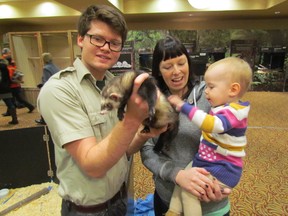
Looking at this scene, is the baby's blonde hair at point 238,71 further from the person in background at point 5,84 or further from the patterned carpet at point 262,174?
the person in background at point 5,84

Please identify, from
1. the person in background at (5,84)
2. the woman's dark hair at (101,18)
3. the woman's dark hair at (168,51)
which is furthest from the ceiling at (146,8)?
the woman's dark hair at (101,18)

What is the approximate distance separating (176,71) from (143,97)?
0.43 metres

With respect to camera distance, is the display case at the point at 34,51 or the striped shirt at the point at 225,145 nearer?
the striped shirt at the point at 225,145

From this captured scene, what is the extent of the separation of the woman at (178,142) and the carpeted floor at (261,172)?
4.63ft

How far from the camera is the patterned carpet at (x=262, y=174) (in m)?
2.30

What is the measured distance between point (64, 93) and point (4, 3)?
772 centimetres

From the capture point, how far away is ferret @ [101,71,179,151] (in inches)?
31.7

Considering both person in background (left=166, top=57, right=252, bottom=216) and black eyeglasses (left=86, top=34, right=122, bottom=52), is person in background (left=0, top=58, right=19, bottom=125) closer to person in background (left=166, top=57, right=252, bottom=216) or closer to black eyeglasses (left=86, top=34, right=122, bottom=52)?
black eyeglasses (left=86, top=34, right=122, bottom=52)

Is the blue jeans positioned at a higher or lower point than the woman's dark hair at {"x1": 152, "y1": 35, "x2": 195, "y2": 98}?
lower

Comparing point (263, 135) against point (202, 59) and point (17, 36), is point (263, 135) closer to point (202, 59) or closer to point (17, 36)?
point (202, 59)

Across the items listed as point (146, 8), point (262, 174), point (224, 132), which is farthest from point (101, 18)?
point (146, 8)

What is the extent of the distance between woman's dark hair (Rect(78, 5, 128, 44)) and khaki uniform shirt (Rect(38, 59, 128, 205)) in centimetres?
14

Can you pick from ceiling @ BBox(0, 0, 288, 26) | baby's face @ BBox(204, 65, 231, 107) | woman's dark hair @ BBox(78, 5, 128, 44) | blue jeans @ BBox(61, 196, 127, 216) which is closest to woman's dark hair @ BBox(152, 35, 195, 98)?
baby's face @ BBox(204, 65, 231, 107)

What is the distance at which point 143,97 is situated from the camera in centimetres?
74
